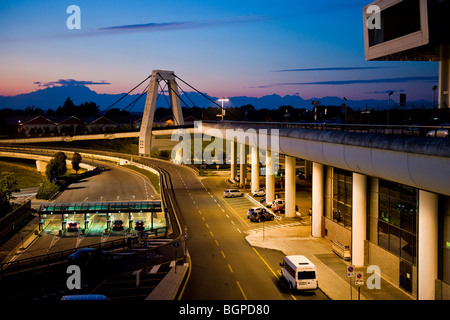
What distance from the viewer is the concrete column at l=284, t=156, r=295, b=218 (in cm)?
4444

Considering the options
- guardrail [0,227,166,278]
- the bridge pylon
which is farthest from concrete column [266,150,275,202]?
the bridge pylon

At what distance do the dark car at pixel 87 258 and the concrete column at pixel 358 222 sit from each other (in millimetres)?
15783

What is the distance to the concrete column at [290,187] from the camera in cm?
4444

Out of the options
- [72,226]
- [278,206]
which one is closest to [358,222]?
[278,206]

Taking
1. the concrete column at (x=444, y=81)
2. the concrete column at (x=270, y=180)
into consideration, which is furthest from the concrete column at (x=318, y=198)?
the concrete column at (x=270, y=180)

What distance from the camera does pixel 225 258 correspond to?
31.1 metres

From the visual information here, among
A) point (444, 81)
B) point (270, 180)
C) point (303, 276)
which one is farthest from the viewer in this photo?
point (270, 180)

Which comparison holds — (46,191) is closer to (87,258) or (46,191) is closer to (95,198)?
(95,198)

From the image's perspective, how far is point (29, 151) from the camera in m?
108

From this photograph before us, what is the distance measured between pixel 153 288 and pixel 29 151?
94.1 metres

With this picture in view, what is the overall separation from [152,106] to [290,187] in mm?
77043
